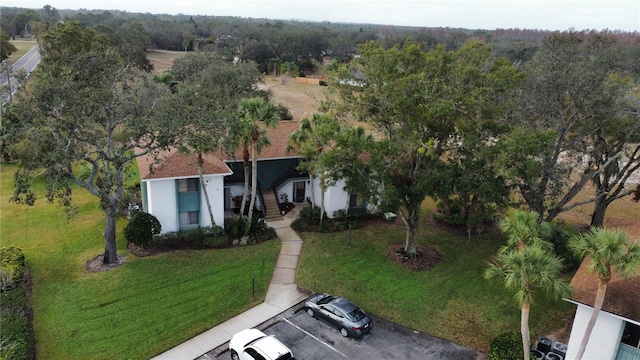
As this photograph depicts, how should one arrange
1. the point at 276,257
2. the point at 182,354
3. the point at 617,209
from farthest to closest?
the point at 617,209 < the point at 276,257 < the point at 182,354

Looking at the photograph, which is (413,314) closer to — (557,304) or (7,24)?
(557,304)

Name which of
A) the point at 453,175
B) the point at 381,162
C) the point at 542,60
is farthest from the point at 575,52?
the point at 381,162

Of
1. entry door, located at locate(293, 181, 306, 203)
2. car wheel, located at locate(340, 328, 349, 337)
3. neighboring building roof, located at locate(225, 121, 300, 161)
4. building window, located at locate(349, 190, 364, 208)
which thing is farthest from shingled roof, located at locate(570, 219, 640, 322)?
entry door, located at locate(293, 181, 306, 203)

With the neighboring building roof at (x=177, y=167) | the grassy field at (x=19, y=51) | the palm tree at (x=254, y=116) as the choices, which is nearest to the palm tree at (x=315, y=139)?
the palm tree at (x=254, y=116)

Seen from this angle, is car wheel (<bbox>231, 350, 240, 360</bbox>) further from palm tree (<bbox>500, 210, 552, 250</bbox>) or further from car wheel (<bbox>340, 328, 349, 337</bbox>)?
palm tree (<bbox>500, 210, 552, 250</bbox>)

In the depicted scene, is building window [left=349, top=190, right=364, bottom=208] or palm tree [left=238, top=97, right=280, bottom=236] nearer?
palm tree [left=238, top=97, right=280, bottom=236]

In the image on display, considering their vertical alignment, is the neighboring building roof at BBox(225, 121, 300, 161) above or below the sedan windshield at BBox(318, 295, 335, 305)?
above
